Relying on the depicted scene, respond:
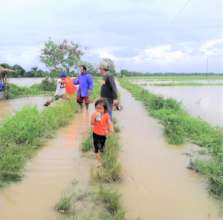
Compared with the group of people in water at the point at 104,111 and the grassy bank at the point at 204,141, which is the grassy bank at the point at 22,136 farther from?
the grassy bank at the point at 204,141

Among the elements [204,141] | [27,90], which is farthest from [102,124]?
[27,90]

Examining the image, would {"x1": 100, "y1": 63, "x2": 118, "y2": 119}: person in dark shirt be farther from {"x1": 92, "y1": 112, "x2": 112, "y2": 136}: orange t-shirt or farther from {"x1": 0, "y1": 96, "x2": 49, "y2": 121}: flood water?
{"x1": 0, "y1": 96, "x2": 49, "y2": 121}: flood water

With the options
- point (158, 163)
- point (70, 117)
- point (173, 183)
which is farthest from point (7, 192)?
point (70, 117)

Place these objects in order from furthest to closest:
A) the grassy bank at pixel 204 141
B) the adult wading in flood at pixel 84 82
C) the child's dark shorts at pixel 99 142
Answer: the adult wading in flood at pixel 84 82
the child's dark shorts at pixel 99 142
the grassy bank at pixel 204 141

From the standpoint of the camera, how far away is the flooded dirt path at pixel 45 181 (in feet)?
15.9

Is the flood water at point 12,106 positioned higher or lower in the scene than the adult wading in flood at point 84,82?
lower

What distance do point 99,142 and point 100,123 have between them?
388 millimetres

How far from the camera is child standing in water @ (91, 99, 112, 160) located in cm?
697

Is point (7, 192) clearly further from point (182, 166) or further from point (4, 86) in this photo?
point (4, 86)

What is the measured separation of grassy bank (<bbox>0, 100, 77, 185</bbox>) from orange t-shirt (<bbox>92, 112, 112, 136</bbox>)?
4.29ft

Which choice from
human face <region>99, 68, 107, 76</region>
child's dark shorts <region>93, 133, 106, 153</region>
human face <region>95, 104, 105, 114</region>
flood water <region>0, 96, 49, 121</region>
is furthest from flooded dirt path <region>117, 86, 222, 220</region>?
flood water <region>0, 96, 49, 121</region>

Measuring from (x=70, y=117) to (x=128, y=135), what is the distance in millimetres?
2891

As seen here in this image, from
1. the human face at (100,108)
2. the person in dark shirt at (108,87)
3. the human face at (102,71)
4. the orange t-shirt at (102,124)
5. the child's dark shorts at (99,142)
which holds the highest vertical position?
the human face at (102,71)

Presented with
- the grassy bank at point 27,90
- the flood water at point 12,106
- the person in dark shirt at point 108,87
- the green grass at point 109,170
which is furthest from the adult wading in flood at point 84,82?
the grassy bank at point 27,90
